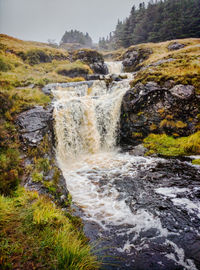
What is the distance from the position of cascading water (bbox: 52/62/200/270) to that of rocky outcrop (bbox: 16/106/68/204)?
1.03m

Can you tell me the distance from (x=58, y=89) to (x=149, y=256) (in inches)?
564

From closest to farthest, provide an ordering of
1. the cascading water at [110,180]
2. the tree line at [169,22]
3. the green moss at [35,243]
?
1. the green moss at [35,243]
2. the cascading water at [110,180]
3. the tree line at [169,22]

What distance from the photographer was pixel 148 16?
46688mm

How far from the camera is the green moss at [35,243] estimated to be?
2195mm

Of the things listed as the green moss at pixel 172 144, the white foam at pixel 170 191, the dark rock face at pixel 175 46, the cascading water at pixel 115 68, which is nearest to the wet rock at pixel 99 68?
the cascading water at pixel 115 68

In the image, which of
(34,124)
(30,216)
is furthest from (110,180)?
(34,124)

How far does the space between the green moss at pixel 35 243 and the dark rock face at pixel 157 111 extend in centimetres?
878

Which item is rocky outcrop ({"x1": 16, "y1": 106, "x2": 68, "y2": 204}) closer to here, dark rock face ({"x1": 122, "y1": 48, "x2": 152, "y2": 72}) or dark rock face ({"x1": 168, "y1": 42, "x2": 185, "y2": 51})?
dark rock face ({"x1": 122, "y1": 48, "x2": 152, "y2": 72})

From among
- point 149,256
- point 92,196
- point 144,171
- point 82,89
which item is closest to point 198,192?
point 144,171

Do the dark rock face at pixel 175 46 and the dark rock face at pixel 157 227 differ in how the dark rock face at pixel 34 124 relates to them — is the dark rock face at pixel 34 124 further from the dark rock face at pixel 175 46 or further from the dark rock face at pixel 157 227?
the dark rock face at pixel 175 46

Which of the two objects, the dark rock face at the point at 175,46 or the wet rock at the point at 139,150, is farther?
the dark rock face at the point at 175,46

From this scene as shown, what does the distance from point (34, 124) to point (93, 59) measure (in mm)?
23899

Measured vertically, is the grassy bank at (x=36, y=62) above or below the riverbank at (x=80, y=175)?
above

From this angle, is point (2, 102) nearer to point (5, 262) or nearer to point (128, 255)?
point (5, 262)
